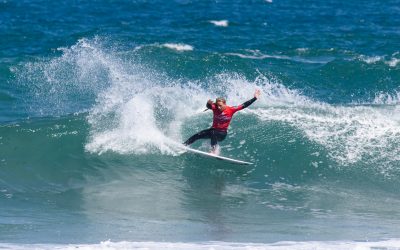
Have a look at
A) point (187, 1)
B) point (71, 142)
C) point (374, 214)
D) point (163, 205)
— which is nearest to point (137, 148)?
point (71, 142)

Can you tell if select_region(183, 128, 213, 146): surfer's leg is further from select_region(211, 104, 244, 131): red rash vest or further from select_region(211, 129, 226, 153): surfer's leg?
select_region(211, 104, 244, 131): red rash vest

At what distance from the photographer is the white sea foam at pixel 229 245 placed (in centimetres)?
1059

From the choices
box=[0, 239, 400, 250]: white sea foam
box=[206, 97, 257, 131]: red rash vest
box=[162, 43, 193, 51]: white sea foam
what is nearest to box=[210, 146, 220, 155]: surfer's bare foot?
box=[206, 97, 257, 131]: red rash vest

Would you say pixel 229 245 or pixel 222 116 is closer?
pixel 229 245

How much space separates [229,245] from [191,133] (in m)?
6.47

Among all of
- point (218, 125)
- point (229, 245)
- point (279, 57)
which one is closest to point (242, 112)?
point (218, 125)

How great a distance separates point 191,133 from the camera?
674 inches

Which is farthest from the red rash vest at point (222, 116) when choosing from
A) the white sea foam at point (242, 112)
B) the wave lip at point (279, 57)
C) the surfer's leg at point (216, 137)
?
the wave lip at point (279, 57)

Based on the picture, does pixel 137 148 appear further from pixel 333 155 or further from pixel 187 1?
pixel 187 1

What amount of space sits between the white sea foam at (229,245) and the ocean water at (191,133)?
1.2 inches

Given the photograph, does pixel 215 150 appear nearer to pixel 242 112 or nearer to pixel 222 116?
pixel 222 116

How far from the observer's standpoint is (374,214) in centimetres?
1294

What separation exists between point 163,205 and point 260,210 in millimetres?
1793

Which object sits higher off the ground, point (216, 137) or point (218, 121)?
point (218, 121)
